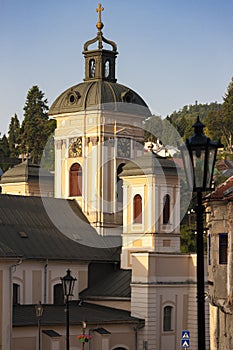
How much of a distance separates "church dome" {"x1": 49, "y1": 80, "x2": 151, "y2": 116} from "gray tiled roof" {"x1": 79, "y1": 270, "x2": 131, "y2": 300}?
9.41 m

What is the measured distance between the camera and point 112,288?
59.1 metres

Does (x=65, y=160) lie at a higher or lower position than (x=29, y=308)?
higher

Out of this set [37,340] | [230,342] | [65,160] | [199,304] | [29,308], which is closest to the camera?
[199,304]

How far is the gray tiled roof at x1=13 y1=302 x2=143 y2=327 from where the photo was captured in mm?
51688

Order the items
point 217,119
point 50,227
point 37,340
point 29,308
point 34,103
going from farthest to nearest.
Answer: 1. point 217,119
2. point 34,103
3. point 50,227
4. point 29,308
5. point 37,340

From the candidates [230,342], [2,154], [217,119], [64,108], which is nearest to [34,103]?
[2,154]

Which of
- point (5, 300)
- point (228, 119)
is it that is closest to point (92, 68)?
point (5, 300)

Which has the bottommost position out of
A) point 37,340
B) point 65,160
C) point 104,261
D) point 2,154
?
point 37,340

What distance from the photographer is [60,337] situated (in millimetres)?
51375

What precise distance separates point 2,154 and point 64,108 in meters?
70.5

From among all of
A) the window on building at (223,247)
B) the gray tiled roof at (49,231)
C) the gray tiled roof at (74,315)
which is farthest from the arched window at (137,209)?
the window on building at (223,247)

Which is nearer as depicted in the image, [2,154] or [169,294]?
[169,294]

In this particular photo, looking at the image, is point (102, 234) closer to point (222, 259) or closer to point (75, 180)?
point (75, 180)

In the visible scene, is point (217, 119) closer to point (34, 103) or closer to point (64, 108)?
point (34, 103)
